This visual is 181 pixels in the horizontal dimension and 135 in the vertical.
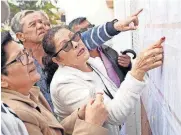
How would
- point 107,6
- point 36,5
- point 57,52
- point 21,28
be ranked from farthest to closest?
point 107,6, point 36,5, point 21,28, point 57,52

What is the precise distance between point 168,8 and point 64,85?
1.89 ft

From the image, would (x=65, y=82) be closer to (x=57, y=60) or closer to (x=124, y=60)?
(x=57, y=60)

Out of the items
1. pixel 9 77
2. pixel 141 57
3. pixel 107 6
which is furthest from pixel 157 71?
pixel 107 6

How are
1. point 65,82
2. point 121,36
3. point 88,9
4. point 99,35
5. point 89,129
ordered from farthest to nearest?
point 88,9, point 121,36, point 99,35, point 65,82, point 89,129

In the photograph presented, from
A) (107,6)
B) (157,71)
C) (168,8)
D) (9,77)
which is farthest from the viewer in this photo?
(107,6)

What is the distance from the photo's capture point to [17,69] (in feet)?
3.51

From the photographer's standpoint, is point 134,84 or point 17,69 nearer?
point 17,69

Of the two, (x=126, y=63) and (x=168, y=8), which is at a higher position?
(x=168, y=8)

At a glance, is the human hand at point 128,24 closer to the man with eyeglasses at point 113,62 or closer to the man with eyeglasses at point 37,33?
the man with eyeglasses at point 37,33

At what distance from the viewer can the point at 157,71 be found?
3.84 feet

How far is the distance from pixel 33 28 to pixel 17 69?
34.2 inches

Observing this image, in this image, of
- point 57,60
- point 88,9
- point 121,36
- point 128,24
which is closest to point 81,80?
point 57,60

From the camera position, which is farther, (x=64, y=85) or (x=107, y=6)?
(x=107, y=6)

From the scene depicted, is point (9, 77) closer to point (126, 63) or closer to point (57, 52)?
point (57, 52)
